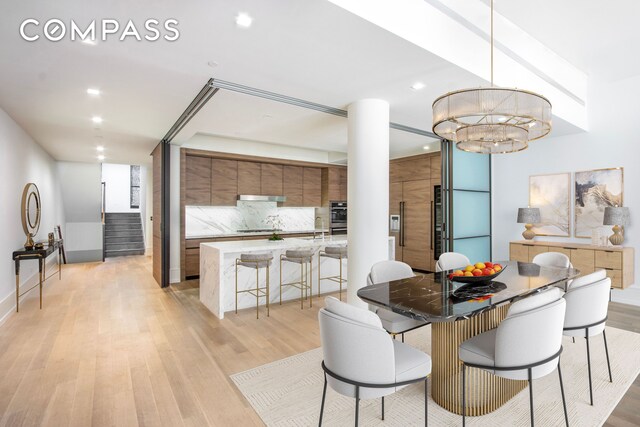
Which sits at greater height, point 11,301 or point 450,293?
point 450,293

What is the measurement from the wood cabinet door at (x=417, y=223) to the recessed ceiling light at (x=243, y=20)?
521cm

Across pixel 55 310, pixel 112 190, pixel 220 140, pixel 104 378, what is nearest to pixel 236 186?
pixel 220 140

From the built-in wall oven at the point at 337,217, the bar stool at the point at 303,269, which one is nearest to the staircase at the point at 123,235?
the built-in wall oven at the point at 337,217

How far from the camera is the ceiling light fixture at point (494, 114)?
85.0 inches

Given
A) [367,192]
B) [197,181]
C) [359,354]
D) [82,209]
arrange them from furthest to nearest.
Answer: [82,209]
[197,181]
[367,192]
[359,354]

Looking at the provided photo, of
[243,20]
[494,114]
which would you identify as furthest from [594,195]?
[243,20]

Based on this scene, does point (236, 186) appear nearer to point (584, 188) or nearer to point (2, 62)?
point (2, 62)

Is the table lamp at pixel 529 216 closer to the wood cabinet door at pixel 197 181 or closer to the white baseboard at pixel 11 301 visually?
the wood cabinet door at pixel 197 181

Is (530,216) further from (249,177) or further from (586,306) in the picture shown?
(249,177)

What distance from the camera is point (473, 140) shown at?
2.70m

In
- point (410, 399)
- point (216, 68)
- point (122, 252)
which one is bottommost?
point (410, 399)

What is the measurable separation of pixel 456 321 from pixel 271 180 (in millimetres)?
5721

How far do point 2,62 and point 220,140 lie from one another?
146 inches

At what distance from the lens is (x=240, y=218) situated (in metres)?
7.23
